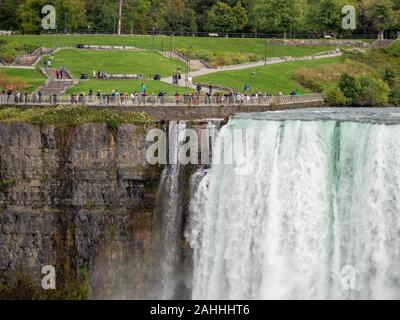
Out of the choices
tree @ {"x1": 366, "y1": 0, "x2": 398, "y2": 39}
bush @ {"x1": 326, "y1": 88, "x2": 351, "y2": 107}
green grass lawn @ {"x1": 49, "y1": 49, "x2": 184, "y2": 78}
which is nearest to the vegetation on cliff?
bush @ {"x1": 326, "y1": 88, "x2": 351, "y2": 107}

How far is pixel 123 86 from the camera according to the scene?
262 feet

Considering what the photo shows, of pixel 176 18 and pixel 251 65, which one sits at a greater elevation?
pixel 176 18

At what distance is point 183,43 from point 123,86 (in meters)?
31.2

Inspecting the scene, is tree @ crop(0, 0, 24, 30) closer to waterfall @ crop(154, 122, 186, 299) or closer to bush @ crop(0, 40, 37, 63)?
bush @ crop(0, 40, 37, 63)

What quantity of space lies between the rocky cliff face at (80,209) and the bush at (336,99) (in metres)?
21.5

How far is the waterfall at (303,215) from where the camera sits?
58031 millimetres

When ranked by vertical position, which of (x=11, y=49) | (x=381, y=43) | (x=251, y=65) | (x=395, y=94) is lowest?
(x=395, y=94)

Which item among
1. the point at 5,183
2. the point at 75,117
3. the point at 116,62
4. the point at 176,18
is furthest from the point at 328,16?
the point at 5,183

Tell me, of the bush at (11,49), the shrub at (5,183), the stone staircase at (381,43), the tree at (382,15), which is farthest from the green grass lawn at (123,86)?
the tree at (382,15)

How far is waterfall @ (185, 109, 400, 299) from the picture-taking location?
58.0 metres

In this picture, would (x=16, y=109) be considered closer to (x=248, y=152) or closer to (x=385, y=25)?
(x=248, y=152)

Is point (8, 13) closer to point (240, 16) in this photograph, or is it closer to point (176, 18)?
point (176, 18)

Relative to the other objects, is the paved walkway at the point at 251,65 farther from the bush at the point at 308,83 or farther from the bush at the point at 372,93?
the bush at the point at 372,93

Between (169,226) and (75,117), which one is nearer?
(169,226)
